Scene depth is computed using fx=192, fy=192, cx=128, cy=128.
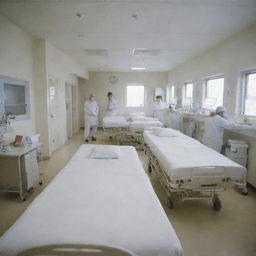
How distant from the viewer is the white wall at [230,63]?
3356mm

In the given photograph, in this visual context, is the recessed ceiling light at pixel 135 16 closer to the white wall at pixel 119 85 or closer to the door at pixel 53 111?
the door at pixel 53 111

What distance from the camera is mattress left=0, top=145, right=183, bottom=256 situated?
108 centimetres

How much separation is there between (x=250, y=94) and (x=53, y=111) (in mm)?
4328

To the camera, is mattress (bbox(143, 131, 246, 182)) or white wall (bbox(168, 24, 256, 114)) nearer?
mattress (bbox(143, 131, 246, 182))

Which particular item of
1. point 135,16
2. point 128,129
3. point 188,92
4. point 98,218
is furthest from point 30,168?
point 188,92

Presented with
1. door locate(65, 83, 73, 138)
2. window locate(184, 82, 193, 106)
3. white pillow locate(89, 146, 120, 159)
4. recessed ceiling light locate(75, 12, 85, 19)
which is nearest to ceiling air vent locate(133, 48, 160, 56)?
window locate(184, 82, 193, 106)

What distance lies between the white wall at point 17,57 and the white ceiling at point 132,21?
17 centimetres

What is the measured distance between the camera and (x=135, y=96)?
30.0 feet

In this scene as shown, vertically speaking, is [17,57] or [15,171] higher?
[17,57]

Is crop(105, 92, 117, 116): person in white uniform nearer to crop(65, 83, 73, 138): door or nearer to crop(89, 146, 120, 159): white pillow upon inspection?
crop(65, 83, 73, 138): door

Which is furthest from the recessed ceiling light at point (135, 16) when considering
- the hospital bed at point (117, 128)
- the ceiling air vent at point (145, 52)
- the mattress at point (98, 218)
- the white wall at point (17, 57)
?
the hospital bed at point (117, 128)

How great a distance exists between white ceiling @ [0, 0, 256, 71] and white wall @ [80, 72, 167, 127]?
414cm

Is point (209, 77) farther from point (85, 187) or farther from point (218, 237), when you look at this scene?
point (85, 187)

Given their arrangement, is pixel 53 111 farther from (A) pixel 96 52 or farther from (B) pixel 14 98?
(A) pixel 96 52
